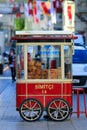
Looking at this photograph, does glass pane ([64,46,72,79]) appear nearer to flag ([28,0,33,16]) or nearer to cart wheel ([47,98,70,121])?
cart wheel ([47,98,70,121])

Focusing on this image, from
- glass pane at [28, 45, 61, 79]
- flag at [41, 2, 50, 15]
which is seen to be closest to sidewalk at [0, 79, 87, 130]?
glass pane at [28, 45, 61, 79]

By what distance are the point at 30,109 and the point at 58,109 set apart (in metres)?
0.64

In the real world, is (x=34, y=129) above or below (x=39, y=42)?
below

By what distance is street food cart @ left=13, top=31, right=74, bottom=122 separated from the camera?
1339 cm

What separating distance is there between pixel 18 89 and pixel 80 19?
3784 centimetres

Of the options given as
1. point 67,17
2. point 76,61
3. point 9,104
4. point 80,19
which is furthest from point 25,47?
point 80,19

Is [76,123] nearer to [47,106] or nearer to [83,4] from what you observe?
[47,106]

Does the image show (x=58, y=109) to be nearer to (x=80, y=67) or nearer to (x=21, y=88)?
(x=21, y=88)

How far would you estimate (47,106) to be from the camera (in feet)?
44.0

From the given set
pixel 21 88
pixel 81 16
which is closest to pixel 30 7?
pixel 81 16

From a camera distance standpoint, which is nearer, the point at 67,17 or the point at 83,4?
the point at 67,17

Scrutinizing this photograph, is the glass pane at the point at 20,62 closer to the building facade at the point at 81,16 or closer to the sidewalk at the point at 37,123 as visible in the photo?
the sidewalk at the point at 37,123

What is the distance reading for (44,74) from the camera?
44.5ft

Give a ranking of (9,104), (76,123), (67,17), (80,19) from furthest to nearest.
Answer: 1. (80,19)
2. (67,17)
3. (9,104)
4. (76,123)
